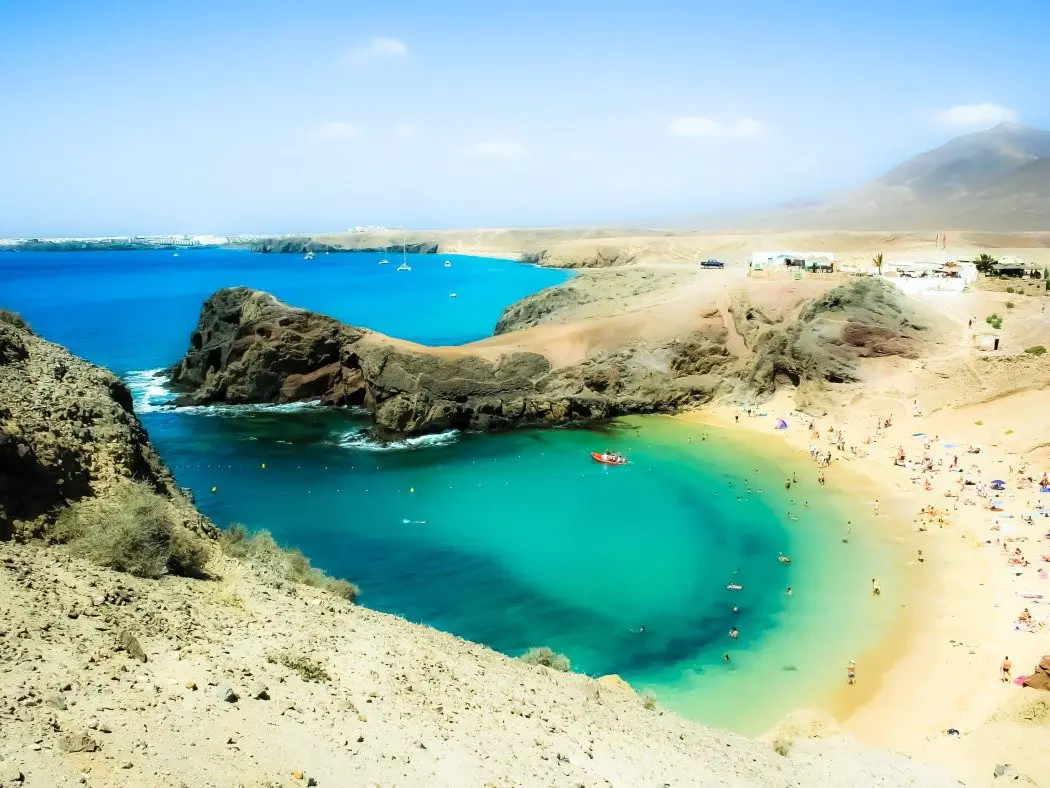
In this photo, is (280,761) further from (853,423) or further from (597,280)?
(597,280)

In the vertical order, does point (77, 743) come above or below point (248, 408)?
above

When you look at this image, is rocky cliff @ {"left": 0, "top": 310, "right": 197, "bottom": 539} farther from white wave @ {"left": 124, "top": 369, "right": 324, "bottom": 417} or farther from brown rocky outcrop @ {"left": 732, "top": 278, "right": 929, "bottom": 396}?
brown rocky outcrop @ {"left": 732, "top": 278, "right": 929, "bottom": 396}

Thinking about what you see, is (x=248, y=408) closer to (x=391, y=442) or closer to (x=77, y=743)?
(x=391, y=442)

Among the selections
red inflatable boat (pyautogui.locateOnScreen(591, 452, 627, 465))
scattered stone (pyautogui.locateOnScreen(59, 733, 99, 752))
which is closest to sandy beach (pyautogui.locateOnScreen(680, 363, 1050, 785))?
red inflatable boat (pyautogui.locateOnScreen(591, 452, 627, 465))

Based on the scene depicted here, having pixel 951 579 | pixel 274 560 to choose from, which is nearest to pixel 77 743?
pixel 274 560

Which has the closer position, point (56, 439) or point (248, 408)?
point (56, 439)

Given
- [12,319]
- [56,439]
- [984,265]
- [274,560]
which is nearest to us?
[56,439]
